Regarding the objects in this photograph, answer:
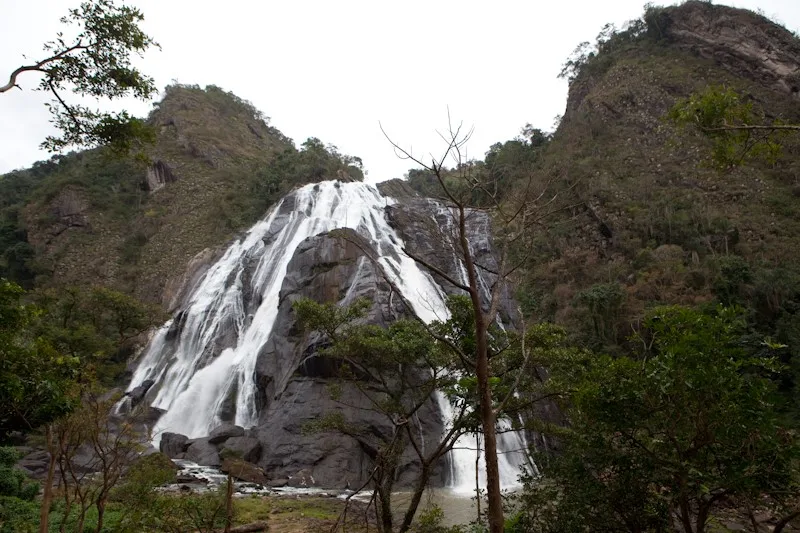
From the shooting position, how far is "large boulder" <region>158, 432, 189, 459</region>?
16484 millimetres

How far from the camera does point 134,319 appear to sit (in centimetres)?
2120

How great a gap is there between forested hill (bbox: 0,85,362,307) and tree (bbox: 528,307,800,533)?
32.1 meters

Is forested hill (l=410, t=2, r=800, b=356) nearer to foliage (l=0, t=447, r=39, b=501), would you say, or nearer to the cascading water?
the cascading water

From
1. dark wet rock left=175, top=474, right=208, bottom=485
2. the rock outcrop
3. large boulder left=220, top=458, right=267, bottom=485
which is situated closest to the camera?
dark wet rock left=175, top=474, right=208, bottom=485

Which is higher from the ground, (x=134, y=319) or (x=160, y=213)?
(x=160, y=213)

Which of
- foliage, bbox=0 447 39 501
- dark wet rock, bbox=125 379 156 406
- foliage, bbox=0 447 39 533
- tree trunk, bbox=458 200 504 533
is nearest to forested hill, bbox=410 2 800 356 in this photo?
tree trunk, bbox=458 200 504 533

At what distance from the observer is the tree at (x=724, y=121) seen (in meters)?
5.27

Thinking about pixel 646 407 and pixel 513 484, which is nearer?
pixel 646 407

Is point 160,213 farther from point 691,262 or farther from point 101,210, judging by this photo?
point 691,262

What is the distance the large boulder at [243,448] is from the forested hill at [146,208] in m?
19.7

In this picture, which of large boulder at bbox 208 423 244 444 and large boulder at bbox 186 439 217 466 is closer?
large boulder at bbox 186 439 217 466

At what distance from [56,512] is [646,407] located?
10862 mm

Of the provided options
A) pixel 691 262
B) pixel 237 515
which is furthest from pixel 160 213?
pixel 691 262

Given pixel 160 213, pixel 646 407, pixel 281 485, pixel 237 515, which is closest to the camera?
pixel 646 407
